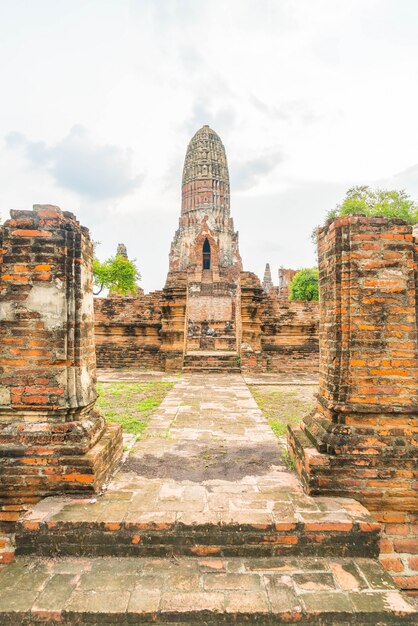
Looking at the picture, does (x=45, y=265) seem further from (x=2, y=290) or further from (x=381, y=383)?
(x=381, y=383)

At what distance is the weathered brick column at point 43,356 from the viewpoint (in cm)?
277

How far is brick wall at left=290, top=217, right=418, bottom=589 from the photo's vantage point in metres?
2.76

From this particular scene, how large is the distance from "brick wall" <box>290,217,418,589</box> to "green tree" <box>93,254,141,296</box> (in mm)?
31079

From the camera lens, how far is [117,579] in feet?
7.00

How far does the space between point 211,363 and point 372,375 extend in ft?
24.3

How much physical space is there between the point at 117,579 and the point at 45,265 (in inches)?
88.6

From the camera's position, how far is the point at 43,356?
2.88m

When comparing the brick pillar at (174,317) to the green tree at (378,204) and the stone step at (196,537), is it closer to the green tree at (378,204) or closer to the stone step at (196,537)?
the stone step at (196,537)

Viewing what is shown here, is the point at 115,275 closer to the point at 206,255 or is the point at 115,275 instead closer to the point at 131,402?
the point at 206,255

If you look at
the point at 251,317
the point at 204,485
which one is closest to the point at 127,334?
the point at 251,317

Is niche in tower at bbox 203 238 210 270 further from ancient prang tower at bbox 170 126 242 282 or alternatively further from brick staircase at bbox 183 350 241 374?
brick staircase at bbox 183 350 241 374

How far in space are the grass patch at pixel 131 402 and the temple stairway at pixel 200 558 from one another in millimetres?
1729

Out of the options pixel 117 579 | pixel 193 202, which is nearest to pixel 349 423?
pixel 117 579

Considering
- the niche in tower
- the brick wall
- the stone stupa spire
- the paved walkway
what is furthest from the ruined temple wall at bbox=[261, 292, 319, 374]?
the stone stupa spire
